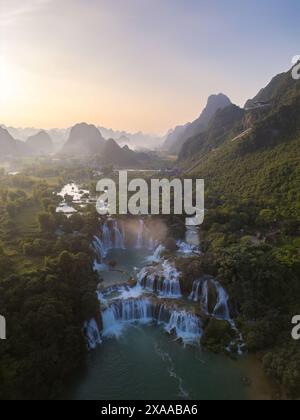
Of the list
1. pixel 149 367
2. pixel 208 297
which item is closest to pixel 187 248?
pixel 208 297

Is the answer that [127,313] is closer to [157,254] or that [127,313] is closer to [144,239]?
[157,254]

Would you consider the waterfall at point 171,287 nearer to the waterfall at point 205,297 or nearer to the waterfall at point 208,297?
the waterfall at point 208,297

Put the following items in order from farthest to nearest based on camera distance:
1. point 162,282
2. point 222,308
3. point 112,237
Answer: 1. point 112,237
2. point 162,282
3. point 222,308

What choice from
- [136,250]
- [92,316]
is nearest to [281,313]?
[92,316]

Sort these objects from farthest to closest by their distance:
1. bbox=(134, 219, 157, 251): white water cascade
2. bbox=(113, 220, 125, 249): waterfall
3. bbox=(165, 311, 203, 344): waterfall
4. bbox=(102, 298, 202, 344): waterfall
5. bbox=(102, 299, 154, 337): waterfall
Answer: bbox=(113, 220, 125, 249): waterfall
bbox=(134, 219, 157, 251): white water cascade
bbox=(102, 299, 154, 337): waterfall
bbox=(102, 298, 202, 344): waterfall
bbox=(165, 311, 203, 344): waterfall

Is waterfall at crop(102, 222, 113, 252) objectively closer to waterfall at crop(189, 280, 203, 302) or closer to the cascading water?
the cascading water

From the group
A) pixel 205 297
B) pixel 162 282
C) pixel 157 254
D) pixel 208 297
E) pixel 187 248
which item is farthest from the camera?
pixel 157 254

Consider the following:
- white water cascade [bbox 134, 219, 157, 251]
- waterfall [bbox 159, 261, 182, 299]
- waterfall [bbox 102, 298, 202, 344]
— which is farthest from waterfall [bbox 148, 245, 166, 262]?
waterfall [bbox 102, 298, 202, 344]
